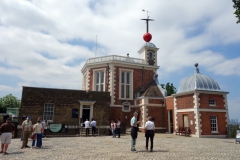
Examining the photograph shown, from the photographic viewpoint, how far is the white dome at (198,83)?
20562 mm

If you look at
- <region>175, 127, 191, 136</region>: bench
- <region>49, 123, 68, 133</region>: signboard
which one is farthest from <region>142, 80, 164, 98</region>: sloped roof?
<region>49, 123, 68, 133</region>: signboard

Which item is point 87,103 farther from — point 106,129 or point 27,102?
point 27,102

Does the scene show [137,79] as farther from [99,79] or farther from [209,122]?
[209,122]

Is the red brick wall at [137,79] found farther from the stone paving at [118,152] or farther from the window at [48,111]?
the stone paving at [118,152]

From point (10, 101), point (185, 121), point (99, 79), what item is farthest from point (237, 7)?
point (10, 101)

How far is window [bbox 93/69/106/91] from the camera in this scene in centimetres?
2743

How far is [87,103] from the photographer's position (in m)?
21.8

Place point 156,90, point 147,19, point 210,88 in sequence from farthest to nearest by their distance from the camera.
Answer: point 147,19 < point 156,90 < point 210,88

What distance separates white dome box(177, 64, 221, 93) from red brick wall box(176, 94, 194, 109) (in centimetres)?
76

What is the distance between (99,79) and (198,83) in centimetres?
1315

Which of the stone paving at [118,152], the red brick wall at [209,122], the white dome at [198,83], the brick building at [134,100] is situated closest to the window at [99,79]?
the brick building at [134,100]

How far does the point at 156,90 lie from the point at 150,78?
11.3ft

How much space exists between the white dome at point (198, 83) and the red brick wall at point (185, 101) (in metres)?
0.76

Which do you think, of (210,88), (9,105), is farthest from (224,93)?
(9,105)
